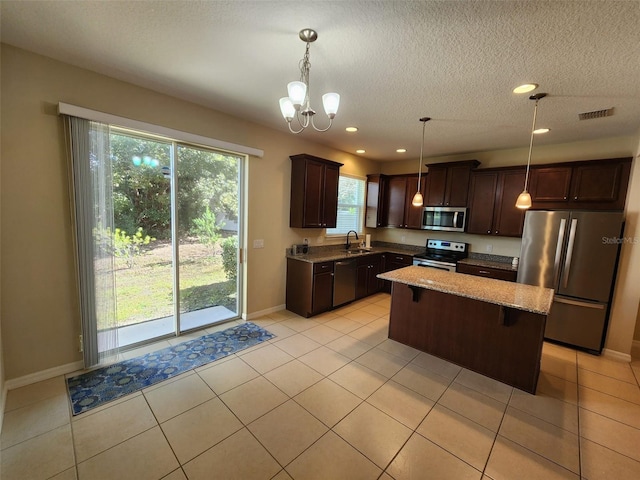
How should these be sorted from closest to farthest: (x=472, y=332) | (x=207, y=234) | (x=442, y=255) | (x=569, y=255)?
(x=472, y=332) < (x=569, y=255) < (x=207, y=234) < (x=442, y=255)

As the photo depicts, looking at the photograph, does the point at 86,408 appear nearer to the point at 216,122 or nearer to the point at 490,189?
the point at 216,122

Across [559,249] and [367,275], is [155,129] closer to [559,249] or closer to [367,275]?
A: [367,275]

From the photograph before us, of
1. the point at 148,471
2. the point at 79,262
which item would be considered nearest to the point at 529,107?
the point at 148,471

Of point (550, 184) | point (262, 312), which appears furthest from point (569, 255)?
point (262, 312)

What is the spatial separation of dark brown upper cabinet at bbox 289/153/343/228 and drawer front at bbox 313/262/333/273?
0.65 meters

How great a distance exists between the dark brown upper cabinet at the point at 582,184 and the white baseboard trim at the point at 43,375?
19.6 ft

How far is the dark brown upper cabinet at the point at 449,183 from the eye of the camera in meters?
4.58

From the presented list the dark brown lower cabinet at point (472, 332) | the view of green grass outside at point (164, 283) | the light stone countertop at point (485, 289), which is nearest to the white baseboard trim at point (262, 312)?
the view of green grass outside at point (164, 283)

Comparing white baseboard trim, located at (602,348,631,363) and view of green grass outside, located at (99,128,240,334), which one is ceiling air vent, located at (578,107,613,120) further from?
view of green grass outside, located at (99,128,240,334)

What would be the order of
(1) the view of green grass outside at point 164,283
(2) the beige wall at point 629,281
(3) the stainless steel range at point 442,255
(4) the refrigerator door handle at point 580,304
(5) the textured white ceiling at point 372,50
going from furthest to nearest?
(3) the stainless steel range at point 442,255 < (4) the refrigerator door handle at point 580,304 < (2) the beige wall at point 629,281 < (1) the view of green grass outside at point 164,283 < (5) the textured white ceiling at point 372,50

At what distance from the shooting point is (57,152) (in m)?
2.32

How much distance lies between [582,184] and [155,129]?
538 cm

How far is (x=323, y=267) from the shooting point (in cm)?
412

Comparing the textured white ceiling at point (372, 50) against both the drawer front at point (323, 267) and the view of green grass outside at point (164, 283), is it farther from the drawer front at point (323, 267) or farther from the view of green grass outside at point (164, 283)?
the drawer front at point (323, 267)
